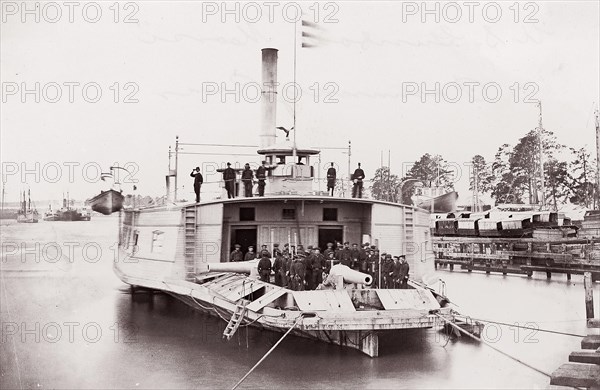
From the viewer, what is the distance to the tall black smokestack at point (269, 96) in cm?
2277

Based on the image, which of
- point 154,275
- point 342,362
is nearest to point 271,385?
point 342,362

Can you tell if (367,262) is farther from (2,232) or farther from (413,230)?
(2,232)

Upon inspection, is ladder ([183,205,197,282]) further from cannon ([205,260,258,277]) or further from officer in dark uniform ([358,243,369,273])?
officer in dark uniform ([358,243,369,273])

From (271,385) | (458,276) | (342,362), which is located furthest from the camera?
(458,276)

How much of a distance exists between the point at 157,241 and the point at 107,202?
29.7 feet

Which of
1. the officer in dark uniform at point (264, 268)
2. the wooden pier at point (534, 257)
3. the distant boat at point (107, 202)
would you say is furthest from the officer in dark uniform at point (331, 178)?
the wooden pier at point (534, 257)

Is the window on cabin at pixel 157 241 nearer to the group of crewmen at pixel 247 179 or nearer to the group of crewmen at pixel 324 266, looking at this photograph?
the group of crewmen at pixel 247 179

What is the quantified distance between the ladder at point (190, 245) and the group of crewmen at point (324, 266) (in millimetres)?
2450

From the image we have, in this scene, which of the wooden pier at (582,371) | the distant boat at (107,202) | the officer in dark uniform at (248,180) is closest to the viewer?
the wooden pier at (582,371)

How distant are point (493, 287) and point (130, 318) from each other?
16477 mm

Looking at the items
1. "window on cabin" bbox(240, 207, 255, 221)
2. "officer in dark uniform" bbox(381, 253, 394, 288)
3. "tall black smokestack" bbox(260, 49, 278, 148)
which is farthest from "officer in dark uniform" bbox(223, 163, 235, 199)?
"officer in dark uniform" bbox(381, 253, 394, 288)

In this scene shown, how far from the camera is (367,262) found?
55.3ft

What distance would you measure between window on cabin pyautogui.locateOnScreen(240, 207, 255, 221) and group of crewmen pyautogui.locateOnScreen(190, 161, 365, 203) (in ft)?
1.83
